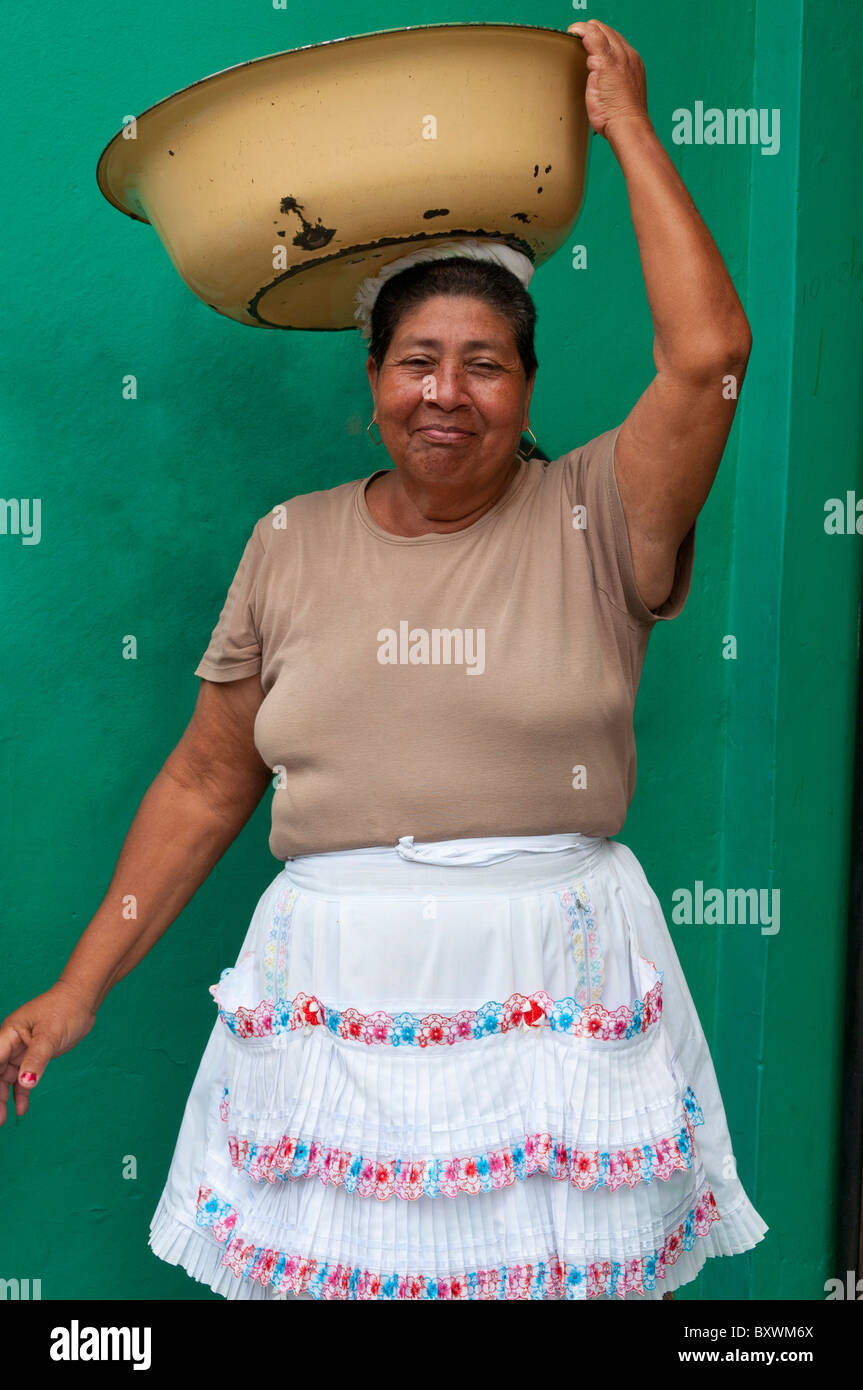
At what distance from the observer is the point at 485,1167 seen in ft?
4.31

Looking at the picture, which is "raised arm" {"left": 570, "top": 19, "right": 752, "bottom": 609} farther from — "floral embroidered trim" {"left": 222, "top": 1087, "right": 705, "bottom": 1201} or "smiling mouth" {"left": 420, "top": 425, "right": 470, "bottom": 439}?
"floral embroidered trim" {"left": 222, "top": 1087, "right": 705, "bottom": 1201}

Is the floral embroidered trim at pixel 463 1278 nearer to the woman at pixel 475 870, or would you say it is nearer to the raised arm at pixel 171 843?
the woman at pixel 475 870

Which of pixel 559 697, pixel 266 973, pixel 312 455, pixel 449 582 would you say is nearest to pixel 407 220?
pixel 449 582

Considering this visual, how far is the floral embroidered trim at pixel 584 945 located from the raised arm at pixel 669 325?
1.22 feet

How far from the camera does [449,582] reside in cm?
142

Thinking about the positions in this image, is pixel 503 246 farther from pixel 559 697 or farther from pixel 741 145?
pixel 741 145

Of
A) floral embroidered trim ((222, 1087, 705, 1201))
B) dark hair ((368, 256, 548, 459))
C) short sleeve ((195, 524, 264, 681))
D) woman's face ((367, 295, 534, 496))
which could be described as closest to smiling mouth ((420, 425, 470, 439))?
woman's face ((367, 295, 534, 496))

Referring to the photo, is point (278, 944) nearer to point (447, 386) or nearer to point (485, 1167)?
point (485, 1167)

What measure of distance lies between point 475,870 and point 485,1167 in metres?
0.29

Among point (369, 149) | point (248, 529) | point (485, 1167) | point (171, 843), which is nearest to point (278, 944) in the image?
point (171, 843)

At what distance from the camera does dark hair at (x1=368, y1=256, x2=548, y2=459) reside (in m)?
1.40

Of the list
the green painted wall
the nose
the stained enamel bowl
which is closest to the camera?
the stained enamel bowl

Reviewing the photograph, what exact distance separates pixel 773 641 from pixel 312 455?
737mm

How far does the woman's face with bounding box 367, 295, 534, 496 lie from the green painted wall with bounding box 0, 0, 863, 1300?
1.87ft
